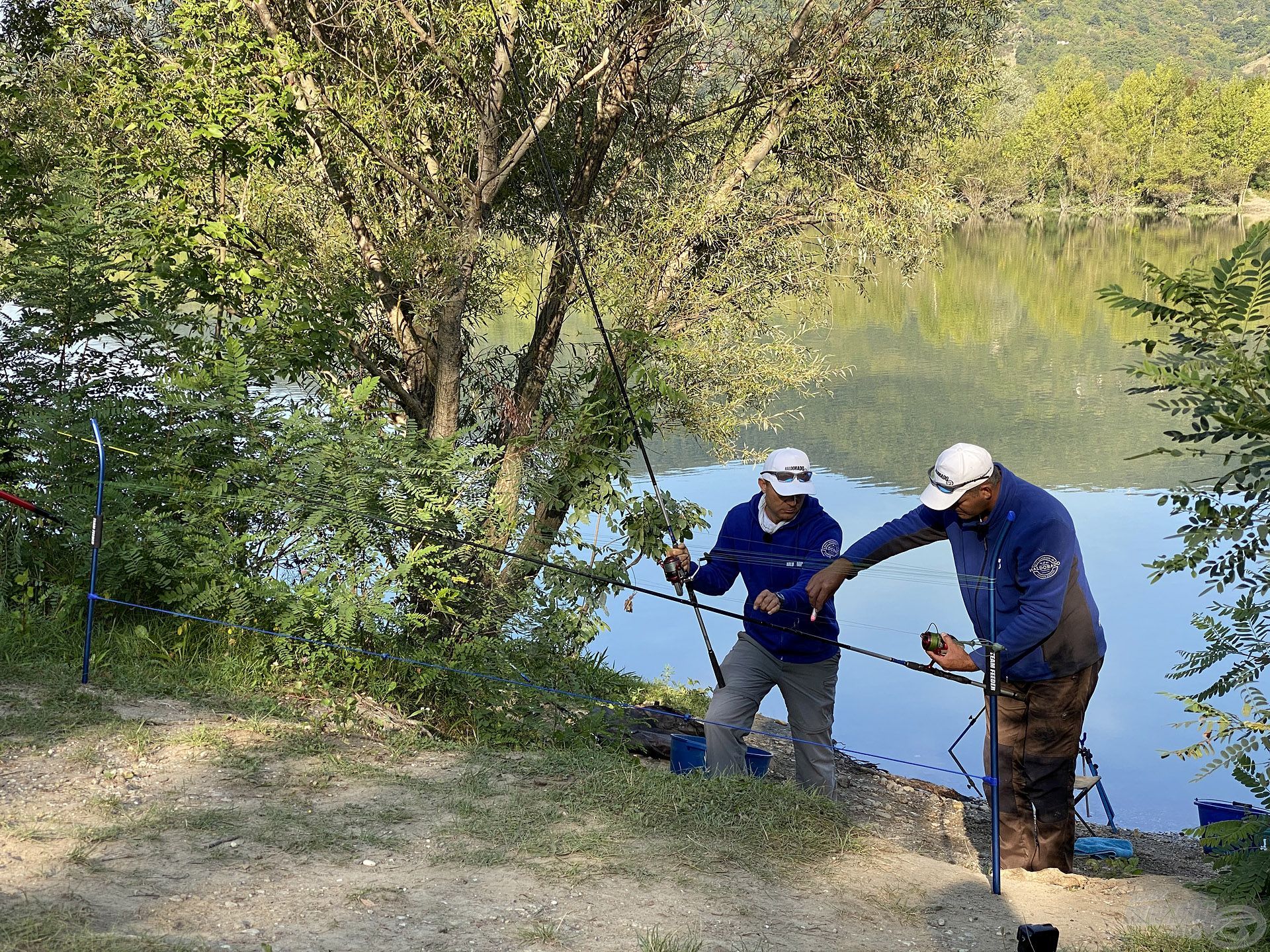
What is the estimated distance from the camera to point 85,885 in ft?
12.0

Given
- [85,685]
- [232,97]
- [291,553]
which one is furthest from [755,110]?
[85,685]

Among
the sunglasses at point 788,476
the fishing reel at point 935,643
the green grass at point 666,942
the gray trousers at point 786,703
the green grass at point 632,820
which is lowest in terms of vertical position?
the green grass at point 666,942

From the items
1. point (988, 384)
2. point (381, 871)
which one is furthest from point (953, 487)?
point (988, 384)

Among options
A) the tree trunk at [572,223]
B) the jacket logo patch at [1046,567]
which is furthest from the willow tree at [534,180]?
the jacket logo patch at [1046,567]

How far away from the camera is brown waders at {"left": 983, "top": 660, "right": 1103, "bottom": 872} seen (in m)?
4.94

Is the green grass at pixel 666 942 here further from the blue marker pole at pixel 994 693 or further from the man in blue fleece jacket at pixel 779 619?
the man in blue fleece jacket at pixel 779 619

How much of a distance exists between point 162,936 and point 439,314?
25.3 ft

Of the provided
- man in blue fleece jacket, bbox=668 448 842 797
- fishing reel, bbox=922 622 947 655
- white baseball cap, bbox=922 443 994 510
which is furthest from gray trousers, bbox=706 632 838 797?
white baseball cap, bbox=922 443 994 510

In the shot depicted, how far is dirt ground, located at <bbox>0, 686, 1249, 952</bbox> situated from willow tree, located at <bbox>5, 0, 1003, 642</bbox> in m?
2.71

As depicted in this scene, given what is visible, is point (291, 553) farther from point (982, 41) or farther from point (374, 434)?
point (982, 41)

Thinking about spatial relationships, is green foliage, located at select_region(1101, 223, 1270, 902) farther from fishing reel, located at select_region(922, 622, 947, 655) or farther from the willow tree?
the willow tree

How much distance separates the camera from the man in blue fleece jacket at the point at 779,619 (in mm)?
5551

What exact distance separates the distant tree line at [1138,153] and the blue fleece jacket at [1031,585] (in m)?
67.6

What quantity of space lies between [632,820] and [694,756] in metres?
1.58
